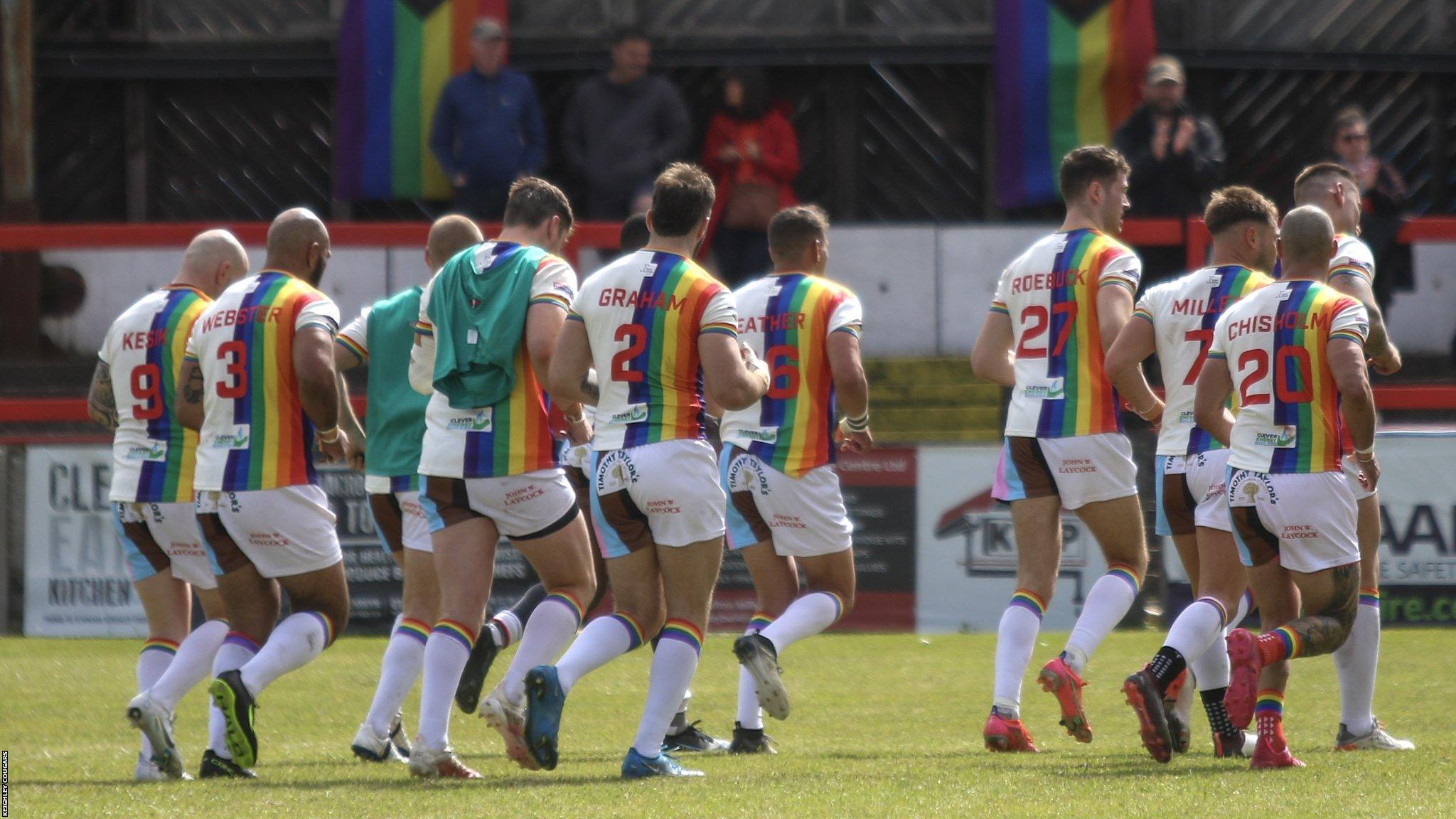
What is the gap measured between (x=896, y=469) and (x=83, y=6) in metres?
9.20

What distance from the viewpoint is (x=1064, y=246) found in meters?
7.41

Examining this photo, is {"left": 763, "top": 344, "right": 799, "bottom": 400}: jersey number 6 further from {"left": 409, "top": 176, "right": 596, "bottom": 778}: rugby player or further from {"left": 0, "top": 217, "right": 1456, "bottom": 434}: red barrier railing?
{"left": 0, "top": 217, "right": 1456, "bottom": 434}: red barrier railing

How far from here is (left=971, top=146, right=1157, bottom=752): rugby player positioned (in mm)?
7219

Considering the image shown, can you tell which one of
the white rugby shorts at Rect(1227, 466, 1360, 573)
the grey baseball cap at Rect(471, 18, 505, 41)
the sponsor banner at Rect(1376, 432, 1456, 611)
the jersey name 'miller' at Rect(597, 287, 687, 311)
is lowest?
the sponsor banner at Rect(1376, 432, 1456, 611)

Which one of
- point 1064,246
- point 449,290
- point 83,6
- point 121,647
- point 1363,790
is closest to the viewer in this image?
point 1363,790

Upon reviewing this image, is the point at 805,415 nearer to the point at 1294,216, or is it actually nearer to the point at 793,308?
the point at 793,308

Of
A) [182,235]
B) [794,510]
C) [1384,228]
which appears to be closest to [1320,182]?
[794,510]

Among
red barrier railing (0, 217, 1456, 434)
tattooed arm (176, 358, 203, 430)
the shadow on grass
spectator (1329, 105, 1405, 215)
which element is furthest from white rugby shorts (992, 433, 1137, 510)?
red barrier railing (0, 217, 1456, 434)

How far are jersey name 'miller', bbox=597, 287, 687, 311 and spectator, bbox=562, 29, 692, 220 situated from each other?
286 inches

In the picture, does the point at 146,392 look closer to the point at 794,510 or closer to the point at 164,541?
the point at 164,541

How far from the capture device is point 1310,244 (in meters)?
6.52

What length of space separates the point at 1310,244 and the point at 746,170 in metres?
7.22

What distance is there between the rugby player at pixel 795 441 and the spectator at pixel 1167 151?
18.4 ft

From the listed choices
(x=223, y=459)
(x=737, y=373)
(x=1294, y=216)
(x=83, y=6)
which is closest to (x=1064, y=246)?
(x=1294, y=216)
